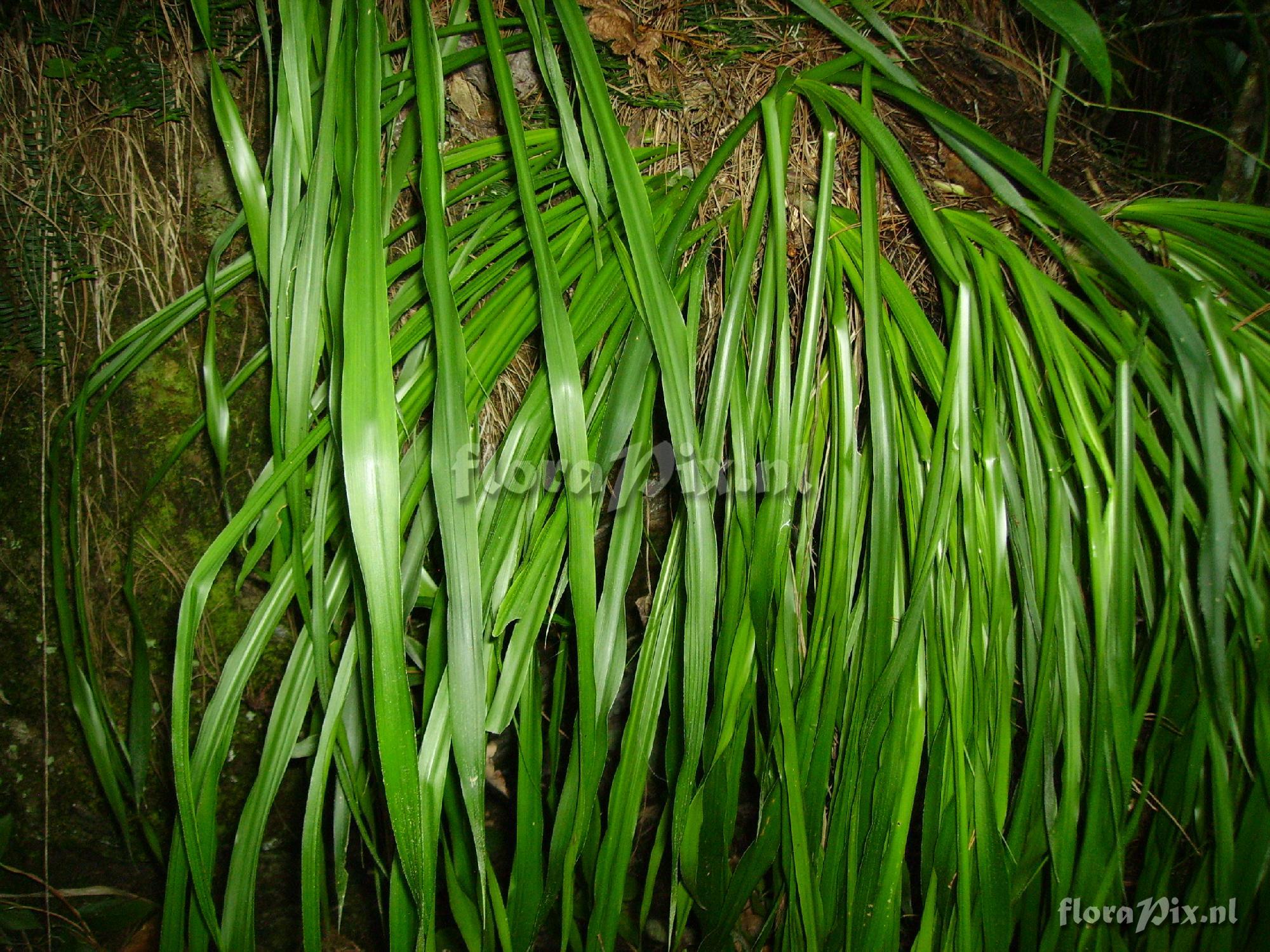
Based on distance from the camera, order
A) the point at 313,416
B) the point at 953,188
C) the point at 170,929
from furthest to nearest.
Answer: the point at 953,188, the point at 313,416, the point at 170,929

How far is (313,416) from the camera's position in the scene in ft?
2.04

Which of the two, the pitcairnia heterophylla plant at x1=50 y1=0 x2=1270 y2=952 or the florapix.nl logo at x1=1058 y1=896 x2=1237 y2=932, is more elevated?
the pitcairnia heterophylla plant at x1=50 y1=0 x2=1270 y2=952

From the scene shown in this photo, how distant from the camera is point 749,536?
1.82ft

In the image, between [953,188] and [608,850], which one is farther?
[953,188]

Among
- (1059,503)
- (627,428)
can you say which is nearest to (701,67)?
(627,428)

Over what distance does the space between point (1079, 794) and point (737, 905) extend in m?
0.32

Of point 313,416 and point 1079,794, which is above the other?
point 313,416

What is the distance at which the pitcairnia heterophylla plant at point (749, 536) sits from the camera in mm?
502

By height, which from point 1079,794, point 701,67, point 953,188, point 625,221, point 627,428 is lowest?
point 1079,794

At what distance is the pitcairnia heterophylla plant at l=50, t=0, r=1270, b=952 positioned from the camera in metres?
0.50

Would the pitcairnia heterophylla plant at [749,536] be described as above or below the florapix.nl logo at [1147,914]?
above

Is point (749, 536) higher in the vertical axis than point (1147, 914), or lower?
higher

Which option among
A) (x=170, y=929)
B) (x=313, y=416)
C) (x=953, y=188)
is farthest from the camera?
(x=953, y=188)

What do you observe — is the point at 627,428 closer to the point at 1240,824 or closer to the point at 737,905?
the point at 737,905
